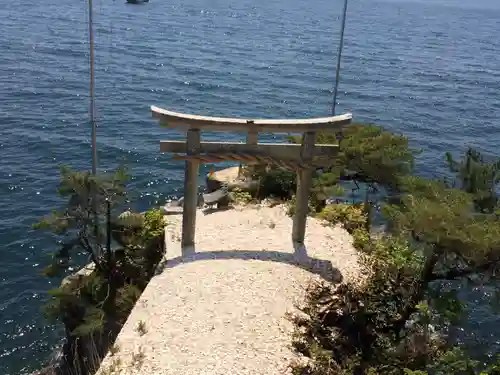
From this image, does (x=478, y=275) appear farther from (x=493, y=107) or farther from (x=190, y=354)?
(x=493, y=107)

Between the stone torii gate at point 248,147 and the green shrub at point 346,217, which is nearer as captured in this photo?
the stone torii gate at point 248,147

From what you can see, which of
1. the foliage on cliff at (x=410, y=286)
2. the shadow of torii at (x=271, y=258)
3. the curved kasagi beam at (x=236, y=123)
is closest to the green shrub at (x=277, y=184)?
the foliage on cliff at (x=410, y=286)

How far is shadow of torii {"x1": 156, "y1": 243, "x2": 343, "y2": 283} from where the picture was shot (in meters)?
14.4

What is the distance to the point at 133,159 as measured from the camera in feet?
101

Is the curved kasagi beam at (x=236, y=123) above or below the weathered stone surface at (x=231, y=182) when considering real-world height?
above

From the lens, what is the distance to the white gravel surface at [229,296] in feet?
36.8

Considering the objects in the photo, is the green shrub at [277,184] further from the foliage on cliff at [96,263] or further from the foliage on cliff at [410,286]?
the foliage on cliff at [96,263]

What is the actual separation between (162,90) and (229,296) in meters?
32.0

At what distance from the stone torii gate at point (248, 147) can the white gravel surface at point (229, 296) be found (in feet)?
4.06

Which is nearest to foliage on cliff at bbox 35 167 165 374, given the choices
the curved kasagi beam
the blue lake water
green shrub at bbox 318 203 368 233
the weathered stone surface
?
the curved kasagi beam

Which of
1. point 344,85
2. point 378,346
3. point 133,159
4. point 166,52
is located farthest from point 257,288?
point 166,52

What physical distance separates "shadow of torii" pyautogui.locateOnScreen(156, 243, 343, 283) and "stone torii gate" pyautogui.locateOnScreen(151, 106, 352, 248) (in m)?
0.73

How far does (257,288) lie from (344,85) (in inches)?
1458

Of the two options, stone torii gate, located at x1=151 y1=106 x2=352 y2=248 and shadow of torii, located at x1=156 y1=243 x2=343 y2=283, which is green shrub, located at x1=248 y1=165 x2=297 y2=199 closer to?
stone torii gate, located at x1=151 y1=106 x2=352 y2=248
